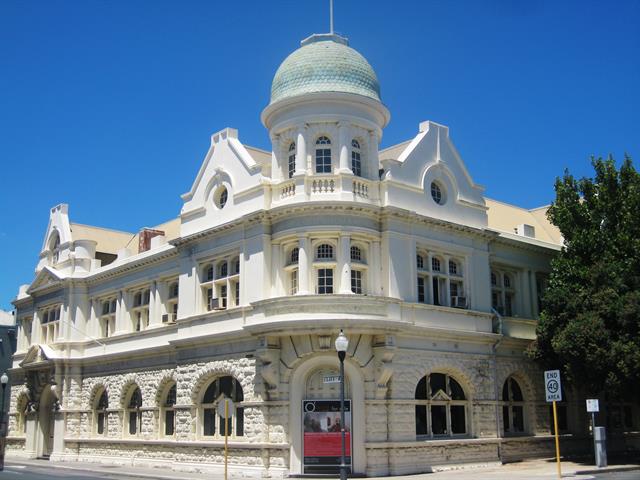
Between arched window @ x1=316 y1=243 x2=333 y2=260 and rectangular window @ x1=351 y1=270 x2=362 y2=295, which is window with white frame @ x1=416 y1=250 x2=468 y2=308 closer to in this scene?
rectangular window @ x1=351 y1=270 x2=362 y2=295

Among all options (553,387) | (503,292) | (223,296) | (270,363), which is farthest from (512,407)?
(223,296)

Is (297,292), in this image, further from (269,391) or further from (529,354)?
(529,354)

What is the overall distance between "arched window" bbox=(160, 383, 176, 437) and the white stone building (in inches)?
3.4

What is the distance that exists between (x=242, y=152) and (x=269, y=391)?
10.4 metres

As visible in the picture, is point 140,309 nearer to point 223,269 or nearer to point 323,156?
point 223,269

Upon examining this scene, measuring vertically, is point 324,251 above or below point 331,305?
above

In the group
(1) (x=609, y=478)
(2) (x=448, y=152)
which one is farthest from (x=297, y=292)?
(1) (x=609, y=478)

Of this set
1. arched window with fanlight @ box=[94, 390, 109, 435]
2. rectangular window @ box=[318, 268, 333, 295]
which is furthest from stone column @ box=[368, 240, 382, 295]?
arched window with fanlight @ box=[94, 390, 109, 435]

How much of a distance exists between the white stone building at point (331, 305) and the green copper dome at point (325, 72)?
0.08 meters

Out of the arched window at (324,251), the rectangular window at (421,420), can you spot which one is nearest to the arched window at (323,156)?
the arched window at (324,251)

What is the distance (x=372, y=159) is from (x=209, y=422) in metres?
12.8

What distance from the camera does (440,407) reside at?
31.5 metres

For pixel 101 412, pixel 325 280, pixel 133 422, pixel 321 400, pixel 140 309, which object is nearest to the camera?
pixel 321 400

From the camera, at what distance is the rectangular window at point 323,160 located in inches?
1228
